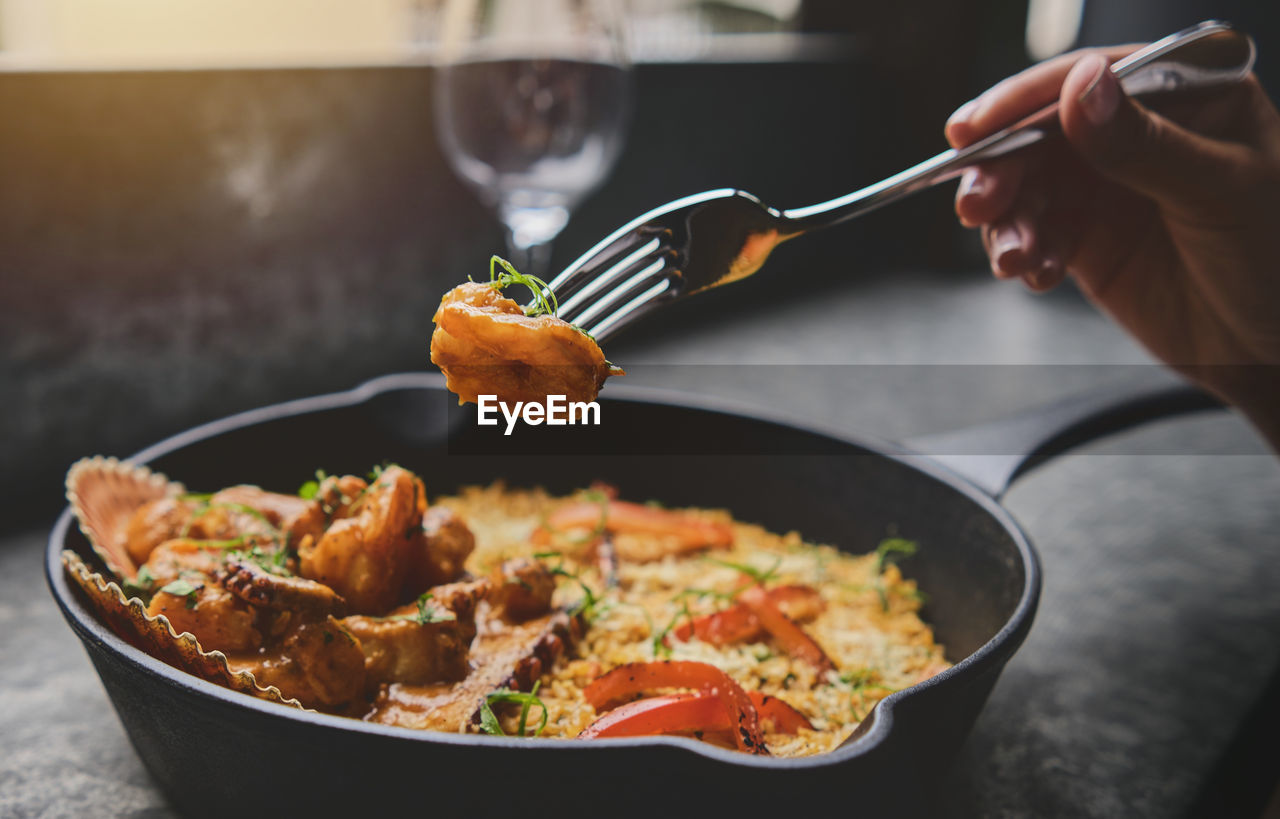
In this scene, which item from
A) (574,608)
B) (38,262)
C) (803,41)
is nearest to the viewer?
(574,608)

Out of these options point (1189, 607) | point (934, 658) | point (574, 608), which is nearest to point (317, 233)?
point (574, 608)

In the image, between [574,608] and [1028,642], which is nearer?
[574,608]

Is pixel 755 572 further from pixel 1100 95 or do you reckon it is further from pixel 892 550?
pixel 1100 95

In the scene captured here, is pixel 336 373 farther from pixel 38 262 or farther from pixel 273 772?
pixel 273 772

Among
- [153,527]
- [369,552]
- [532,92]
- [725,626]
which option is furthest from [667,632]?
[532,92]

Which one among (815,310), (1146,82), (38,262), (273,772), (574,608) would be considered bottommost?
(815,310)

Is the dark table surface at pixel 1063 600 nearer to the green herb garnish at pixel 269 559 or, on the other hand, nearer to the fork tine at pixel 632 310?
the green herb garnish at pixel 269 559

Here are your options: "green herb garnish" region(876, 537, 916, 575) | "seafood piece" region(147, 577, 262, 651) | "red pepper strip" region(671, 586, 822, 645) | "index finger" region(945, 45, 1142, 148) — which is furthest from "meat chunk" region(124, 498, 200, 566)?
"index finger" region(945, 45, 1142, 148)

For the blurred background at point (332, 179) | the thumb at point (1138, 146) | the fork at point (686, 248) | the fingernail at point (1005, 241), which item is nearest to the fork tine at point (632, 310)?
the fork at point (686, 248)
